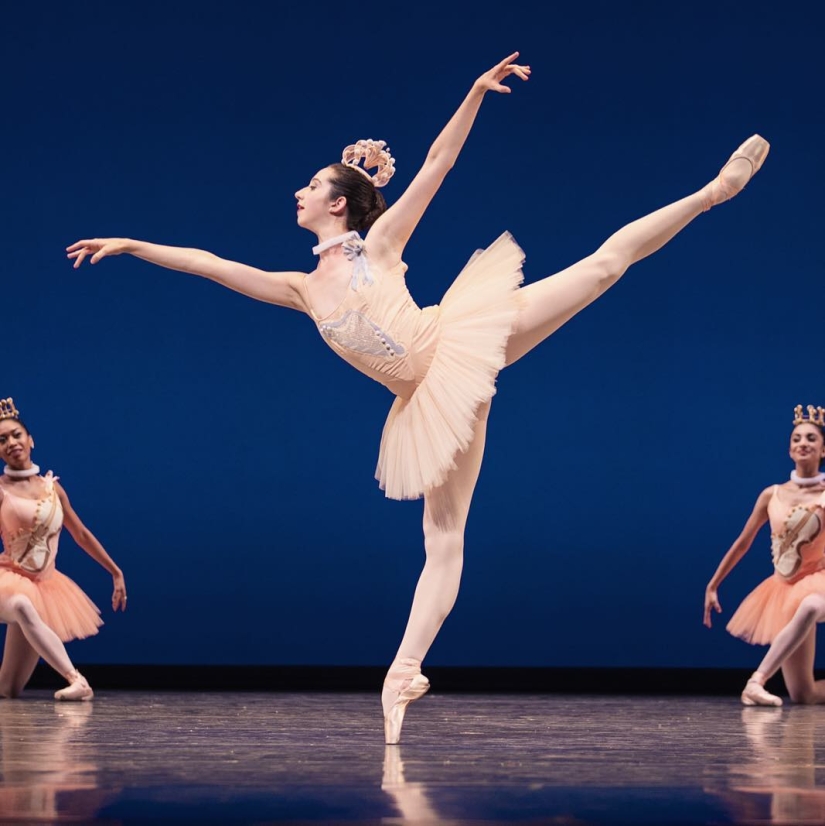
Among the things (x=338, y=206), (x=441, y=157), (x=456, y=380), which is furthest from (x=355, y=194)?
(x=456, y=380)

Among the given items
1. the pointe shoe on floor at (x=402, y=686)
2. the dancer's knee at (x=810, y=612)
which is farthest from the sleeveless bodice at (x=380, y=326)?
the dancer's knee at (x=810, y=612)

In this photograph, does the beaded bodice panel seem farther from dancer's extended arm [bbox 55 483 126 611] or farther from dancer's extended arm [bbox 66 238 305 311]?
dancer's extended arm [bbox 66 238 305 311]

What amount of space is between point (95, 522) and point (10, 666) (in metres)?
0.88

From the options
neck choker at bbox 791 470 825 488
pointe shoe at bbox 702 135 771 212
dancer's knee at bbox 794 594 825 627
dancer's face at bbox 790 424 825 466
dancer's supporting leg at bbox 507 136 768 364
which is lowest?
dancer's knee at bbox 794 594 825 627

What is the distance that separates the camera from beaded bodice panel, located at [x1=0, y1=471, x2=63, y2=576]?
4.60 meters

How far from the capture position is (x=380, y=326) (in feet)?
9.70

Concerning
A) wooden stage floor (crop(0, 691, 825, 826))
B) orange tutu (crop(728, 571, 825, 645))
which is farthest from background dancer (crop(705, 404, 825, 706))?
wooden stage floor (crop(0, 691, 825, 826))

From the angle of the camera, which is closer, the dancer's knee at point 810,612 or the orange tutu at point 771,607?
the dancer's knee at point 810,612

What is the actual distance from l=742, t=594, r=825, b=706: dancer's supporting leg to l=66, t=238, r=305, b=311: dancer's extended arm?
219cm

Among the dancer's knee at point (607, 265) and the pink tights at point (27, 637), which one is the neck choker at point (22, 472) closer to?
the pink tights at point (27, 637)

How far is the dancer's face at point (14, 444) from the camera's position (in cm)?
468

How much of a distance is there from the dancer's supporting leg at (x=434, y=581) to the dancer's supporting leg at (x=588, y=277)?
0.70ft

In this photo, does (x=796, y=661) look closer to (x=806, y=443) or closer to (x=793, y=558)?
(x=793, y=558)

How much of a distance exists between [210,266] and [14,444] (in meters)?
1.95
